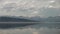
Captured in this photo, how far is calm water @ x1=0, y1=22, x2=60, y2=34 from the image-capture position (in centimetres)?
129

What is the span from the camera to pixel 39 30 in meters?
1.32

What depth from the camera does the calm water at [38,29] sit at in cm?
129

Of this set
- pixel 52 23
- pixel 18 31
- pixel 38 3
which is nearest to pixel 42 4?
pixel 38 3

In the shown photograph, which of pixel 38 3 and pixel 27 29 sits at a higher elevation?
pixel 38 3

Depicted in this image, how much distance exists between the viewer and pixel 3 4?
1.32 metres

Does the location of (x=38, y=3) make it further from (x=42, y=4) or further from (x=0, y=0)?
(x=0, y=0)

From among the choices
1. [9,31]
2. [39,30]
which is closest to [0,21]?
[9,31]

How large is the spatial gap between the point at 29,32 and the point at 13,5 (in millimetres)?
263

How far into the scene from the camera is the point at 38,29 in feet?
4.30

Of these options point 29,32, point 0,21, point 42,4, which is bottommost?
point 29,32

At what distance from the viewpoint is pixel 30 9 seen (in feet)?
4.28

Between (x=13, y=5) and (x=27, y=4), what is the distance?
0.38 feet

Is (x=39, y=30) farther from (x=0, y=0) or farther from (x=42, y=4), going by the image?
(x=0, y=0)

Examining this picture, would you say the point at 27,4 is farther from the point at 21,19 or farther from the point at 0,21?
the point at 0,21
